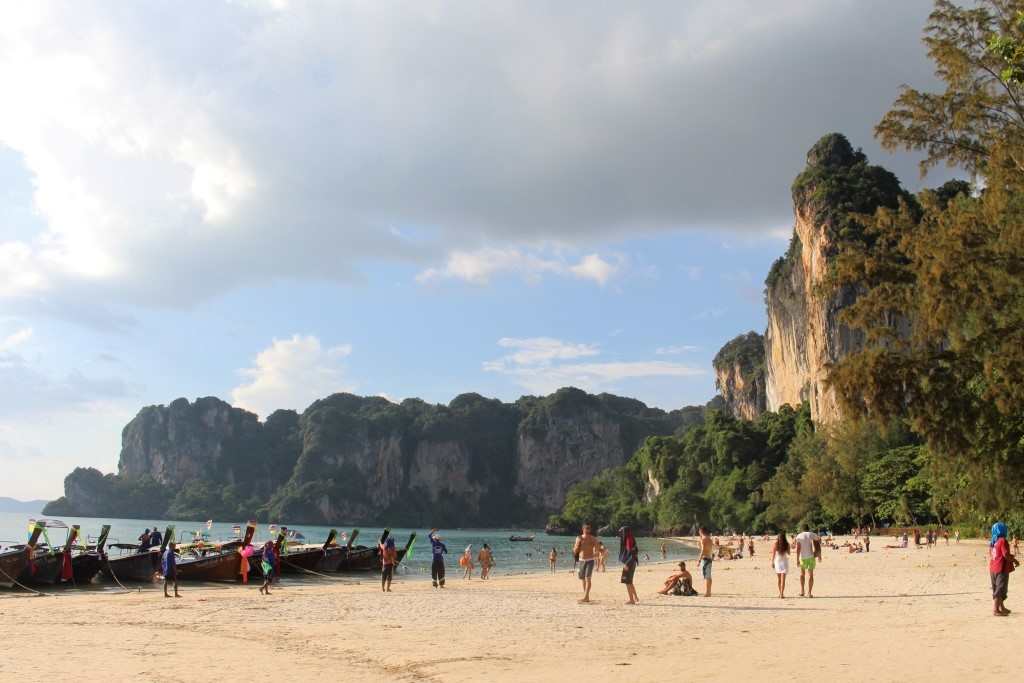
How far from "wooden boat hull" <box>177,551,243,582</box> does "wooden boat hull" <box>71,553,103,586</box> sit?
2.57m

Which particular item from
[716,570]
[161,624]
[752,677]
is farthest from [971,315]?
[716,570]

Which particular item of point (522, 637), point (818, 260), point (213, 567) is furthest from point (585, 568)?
point (818, 260)

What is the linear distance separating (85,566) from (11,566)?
2800 millimetres

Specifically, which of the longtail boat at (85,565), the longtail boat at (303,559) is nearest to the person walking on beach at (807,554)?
the longtail boat at (303,559)

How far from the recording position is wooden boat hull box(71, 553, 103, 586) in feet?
89.3

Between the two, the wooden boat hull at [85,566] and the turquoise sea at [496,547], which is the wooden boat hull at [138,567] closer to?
the wooden boat hull at [85,566]

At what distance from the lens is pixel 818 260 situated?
91.0m

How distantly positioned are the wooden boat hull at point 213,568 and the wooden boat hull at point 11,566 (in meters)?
4.48

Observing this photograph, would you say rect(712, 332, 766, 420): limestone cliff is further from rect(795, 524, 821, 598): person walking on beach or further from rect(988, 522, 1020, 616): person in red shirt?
rect(988, 522, 1020, 616): person in red shirt

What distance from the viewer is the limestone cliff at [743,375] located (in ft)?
451

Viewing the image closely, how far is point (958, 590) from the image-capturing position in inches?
758

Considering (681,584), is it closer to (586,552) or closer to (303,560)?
(586,552)

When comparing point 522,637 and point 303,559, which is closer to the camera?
point 522,637

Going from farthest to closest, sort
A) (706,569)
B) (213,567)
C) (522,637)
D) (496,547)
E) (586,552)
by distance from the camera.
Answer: (496,547)
(213,567)
(706,569)
(586,552)
(522,637)
